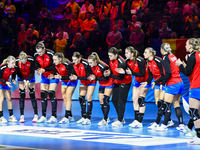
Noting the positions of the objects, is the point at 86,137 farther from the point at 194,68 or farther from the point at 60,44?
the point at 60,44

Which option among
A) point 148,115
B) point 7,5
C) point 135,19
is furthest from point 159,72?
point 7,5

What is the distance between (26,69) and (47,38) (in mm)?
7950

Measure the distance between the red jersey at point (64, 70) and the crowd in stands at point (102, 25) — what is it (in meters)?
6.54

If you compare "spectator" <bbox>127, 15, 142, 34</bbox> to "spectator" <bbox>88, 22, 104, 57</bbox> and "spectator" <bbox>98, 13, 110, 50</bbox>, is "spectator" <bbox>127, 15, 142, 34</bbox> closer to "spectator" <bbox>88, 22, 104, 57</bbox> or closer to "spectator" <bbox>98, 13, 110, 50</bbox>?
"spectator" <bbox>98, 13, 110, 50</bbox>

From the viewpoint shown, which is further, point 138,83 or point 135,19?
point 135,19

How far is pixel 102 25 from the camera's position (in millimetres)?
16516

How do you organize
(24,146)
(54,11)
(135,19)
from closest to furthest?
(24,146) < (135,19) < (54,11)

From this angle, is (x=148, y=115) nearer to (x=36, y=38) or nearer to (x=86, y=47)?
(x=86, y=47)

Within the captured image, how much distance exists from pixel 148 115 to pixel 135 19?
20.2 feet

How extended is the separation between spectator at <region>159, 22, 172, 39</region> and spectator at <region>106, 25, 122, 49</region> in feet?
6.08

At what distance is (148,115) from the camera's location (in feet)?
36.1

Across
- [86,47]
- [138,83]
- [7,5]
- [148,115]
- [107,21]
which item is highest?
[7,5]

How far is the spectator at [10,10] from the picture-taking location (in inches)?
738

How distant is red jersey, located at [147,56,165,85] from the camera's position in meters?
8.04
